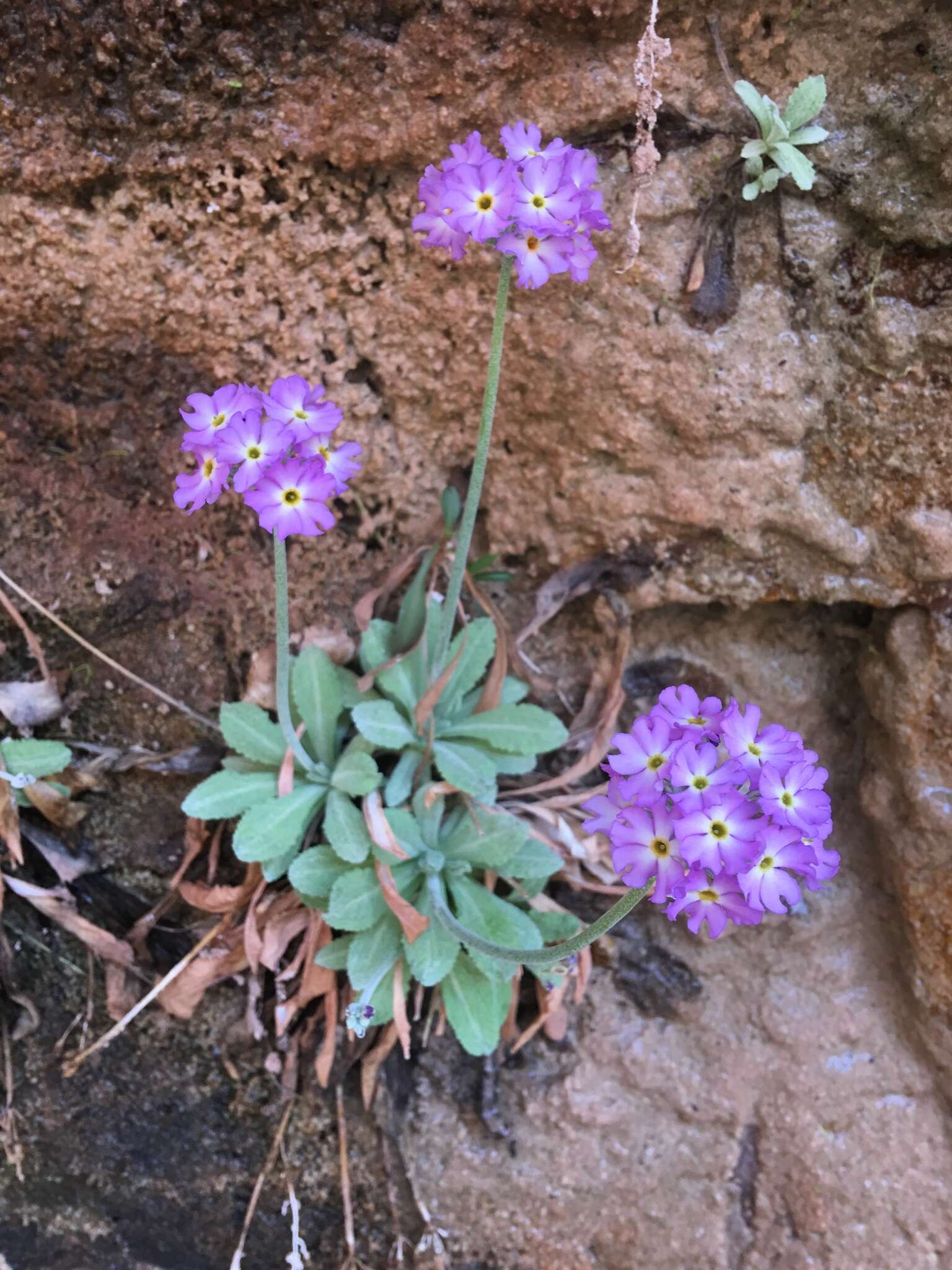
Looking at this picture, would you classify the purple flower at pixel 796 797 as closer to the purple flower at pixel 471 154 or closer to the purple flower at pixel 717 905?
the purple flower at pixel 717 905

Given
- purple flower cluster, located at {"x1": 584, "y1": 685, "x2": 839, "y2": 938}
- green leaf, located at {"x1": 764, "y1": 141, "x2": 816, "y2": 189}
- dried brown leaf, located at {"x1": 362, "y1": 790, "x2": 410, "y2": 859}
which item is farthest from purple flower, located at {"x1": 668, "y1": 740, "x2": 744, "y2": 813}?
green leaf, located at {"x1": 764, "y1": 141, "x2": 816, "y2": 189}

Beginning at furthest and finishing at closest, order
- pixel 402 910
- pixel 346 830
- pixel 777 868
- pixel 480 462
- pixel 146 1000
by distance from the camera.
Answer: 1. pixel 146 1000
2. pixel 346 830
3. pixel 402 910
4. pixel 480 462
5. pixel 777 868

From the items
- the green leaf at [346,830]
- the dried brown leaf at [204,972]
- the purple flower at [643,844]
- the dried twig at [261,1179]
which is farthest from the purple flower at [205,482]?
the dried twig at [261,1179]

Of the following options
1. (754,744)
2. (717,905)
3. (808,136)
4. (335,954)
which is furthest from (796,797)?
(808,136)

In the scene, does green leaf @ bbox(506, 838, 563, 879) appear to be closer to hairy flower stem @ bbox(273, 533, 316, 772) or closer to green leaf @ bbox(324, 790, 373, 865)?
green leaf @ bbox(324, 790, 373, 865)

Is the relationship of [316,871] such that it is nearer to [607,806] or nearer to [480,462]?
[607,806]

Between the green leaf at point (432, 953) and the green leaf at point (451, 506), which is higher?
the green leaf at point (451, 506)
